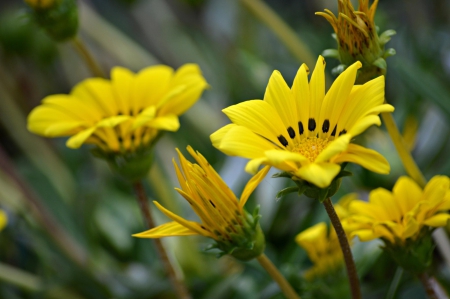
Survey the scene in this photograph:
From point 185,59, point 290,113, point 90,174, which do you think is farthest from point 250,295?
point 185,59

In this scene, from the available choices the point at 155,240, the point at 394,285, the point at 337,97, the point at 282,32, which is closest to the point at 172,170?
the point at 282,32

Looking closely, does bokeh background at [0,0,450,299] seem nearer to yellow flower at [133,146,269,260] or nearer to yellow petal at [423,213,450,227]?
yellow flower at [133,146,269,260]

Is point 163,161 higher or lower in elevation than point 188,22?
lower

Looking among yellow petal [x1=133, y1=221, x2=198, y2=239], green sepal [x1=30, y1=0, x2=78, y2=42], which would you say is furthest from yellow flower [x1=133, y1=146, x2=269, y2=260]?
green sepal [x1=30, y1=0, x2=78, y2=42]

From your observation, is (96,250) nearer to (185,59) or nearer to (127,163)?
(127,163)

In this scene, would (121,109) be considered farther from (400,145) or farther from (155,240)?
(400,145)
